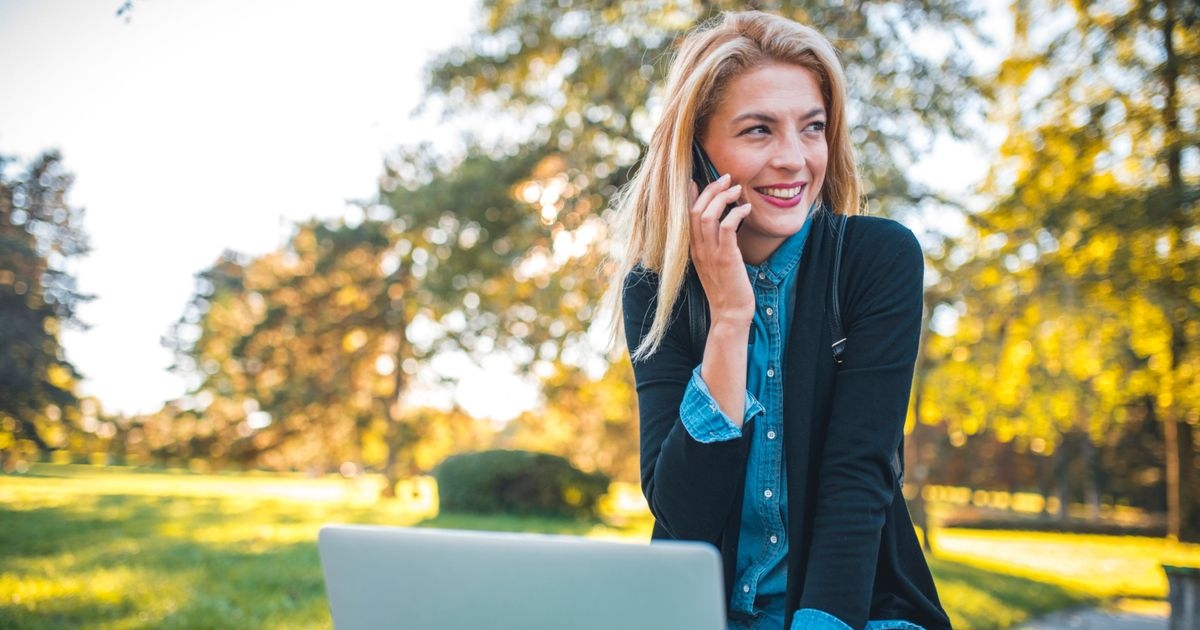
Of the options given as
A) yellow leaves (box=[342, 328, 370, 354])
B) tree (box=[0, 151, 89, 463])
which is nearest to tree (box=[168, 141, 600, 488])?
yellow leaves (box=[342, 328, 370, 354])

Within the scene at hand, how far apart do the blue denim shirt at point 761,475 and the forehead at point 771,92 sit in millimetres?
429

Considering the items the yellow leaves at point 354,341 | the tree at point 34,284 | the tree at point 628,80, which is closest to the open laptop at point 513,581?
the tree at point 628,80

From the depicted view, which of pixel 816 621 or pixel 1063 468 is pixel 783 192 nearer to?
pixel 816 621

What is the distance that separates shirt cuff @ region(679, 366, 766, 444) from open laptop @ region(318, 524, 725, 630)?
55 centimetres

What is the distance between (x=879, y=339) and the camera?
1.66 metres

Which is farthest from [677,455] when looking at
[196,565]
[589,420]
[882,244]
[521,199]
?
[589,420]

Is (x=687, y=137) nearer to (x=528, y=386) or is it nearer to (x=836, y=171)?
(x=836, y=171)

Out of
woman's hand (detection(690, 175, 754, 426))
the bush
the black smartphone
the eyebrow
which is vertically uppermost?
the eyebrow

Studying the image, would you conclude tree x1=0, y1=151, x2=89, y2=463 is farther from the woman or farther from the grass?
the grass

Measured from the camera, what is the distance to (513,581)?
3.42 ft

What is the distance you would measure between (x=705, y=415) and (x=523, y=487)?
1289cm

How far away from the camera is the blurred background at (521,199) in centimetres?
726

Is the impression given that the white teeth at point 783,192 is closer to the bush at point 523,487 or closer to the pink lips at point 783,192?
the pink lips at point 783,192

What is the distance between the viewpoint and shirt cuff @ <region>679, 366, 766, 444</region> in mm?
1575
